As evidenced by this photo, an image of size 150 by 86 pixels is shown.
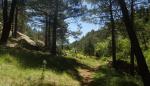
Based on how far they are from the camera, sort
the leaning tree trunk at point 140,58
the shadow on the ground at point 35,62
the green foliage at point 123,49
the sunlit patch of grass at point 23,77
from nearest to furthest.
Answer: the sunlit patch of grass at point 23,77 → the leaning tree trunk at point 140,58 → the shadow on the ground at point 35,62 → the green foliage at point 123,49

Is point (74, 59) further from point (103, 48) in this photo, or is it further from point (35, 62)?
point (103, 48)

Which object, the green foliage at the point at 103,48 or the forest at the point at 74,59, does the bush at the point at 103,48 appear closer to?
the green foliage at the point at 103,48

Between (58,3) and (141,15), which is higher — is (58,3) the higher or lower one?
the higher one

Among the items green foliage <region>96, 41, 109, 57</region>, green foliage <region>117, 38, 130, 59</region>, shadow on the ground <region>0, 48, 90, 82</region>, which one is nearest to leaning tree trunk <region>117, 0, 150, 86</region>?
shadow on the ground <region>0, 48, 90, 82</region>

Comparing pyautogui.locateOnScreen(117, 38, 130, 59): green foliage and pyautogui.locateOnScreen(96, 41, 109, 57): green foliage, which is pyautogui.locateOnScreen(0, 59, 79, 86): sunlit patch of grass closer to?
pyautogui.locateOnScreen(117, 38, 130, 59): green foliage

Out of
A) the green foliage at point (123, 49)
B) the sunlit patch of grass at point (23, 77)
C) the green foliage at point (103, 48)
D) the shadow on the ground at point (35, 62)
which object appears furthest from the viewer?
the green foliage at point (103, 48)

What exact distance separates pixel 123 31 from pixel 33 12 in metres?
8.65

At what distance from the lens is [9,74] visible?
1338 centimetres

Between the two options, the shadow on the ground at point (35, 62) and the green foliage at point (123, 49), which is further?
the green foliage at point (123, 49)

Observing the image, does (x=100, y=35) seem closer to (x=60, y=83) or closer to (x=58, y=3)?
(x=58, y=3)

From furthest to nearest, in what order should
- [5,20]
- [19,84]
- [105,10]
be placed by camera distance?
[105,10] < [5,20] < [19,84]

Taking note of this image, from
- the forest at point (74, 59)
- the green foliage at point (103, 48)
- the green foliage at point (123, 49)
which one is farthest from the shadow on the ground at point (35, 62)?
the green foliage at point (103, 48)

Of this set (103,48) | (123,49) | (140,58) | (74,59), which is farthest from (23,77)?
(103,48)

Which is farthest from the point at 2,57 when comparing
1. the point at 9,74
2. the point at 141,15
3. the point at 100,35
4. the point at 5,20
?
the point at 100,35
